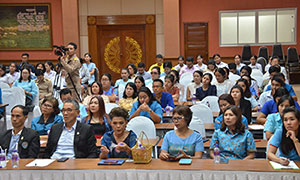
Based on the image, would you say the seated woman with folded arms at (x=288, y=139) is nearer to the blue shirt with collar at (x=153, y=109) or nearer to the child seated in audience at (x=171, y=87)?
the blue shirt with collar at (x=153, y=109)

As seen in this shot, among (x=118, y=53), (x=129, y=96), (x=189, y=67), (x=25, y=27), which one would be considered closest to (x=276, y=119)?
(x=129, y=96)

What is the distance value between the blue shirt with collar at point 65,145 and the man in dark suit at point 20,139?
0.67 feet

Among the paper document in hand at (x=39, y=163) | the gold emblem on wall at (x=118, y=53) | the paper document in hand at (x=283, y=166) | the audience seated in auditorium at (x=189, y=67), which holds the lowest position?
the paper document in hand at (x=39, y=163)

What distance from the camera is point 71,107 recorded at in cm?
418

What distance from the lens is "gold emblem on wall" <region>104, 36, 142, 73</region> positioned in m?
14.3

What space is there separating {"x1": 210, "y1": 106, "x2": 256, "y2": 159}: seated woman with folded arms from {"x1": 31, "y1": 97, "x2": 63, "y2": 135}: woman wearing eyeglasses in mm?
2137

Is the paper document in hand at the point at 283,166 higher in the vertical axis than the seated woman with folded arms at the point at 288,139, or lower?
lower

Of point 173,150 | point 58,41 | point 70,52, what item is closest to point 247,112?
point 173,150

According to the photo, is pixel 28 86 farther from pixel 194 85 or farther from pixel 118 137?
pixel 118 137

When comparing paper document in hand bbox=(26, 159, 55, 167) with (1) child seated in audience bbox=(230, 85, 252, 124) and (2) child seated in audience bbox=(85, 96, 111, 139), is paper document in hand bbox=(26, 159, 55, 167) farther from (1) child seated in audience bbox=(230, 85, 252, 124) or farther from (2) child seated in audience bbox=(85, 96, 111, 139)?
(1) child seated in audience bbox=(230, 85, 252, 124)

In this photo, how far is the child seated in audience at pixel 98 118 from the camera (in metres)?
4.78

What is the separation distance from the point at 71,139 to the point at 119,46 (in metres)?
10.5

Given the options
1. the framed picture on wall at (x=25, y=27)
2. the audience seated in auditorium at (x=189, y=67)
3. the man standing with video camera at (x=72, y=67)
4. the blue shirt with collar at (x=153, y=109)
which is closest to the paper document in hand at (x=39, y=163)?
the blue shirt with collar at (x=153, y=109)

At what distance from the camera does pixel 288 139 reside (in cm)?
357
